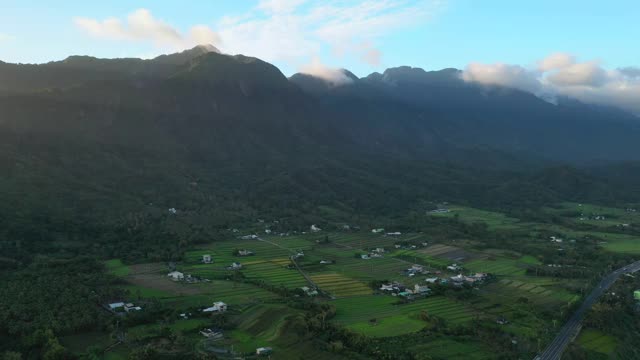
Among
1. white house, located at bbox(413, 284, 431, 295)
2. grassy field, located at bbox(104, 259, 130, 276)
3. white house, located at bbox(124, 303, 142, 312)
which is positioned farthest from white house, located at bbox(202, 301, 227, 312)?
white house, located at bbox(413, 284, 431, 295)

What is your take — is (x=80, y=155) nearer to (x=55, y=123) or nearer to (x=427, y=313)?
(x=55, y=123)

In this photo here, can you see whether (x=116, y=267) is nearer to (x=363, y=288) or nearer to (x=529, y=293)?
(x=363, y=288)

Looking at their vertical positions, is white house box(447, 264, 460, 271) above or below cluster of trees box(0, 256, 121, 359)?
below

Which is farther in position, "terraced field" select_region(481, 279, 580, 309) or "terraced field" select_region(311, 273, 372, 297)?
"terraced field" select_region(311, 273, 372, 297)

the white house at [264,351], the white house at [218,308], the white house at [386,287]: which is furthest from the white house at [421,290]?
the white house at [264,351]

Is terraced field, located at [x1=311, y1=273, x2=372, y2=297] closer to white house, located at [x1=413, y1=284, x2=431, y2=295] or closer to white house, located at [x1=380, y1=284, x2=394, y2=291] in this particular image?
white house, located at [x1=380, y1=284, x2=394, y2=291]

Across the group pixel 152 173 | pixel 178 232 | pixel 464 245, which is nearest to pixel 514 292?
pixel 464 245
